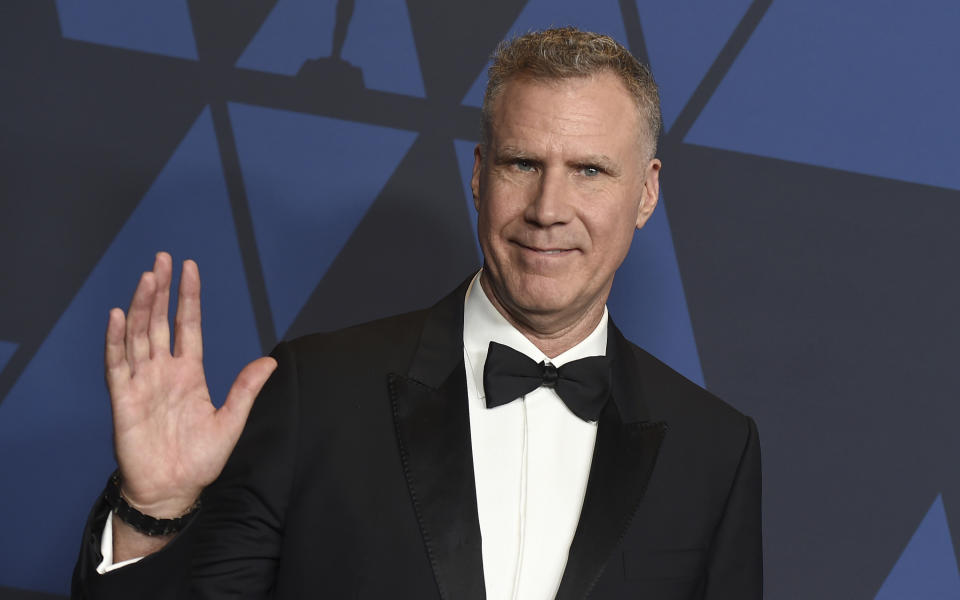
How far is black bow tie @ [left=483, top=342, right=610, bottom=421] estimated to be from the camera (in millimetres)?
2299

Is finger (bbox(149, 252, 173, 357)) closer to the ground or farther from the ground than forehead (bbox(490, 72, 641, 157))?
closer to the ground

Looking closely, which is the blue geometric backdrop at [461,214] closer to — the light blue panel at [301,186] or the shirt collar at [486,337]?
the light blue panel at [301,186]

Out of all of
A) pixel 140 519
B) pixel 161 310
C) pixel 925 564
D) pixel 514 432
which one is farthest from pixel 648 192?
pixel 925 564

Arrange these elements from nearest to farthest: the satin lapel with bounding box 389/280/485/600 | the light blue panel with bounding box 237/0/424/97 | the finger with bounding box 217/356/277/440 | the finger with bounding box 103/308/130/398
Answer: the finger with bounding box 103/308/130/398 < the finger with bounding box 217/356/277/440 < the satin lapel with bounding box 389/280/485/600 < the light blue panel with bounding box 237/0/424/97

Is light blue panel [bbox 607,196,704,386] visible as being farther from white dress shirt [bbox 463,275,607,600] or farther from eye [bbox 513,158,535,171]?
eye [bbox 513,158,535,171]

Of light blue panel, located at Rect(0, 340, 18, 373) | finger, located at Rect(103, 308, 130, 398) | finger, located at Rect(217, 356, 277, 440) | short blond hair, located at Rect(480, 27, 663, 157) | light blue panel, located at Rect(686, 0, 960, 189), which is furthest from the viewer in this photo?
light blue panel, located at Rect(686, 0, 960, 189)

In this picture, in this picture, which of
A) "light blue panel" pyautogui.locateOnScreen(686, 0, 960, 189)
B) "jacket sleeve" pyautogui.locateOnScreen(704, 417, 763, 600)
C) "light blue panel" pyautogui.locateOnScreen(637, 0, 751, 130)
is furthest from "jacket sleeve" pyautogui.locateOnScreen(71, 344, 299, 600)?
"light blue panel" pyautogui.locateOnScreen(686, 0, 960, 189)

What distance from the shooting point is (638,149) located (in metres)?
2.44

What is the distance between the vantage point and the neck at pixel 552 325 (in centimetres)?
243

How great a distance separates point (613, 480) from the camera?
2293 mm

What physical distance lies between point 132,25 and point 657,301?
5.66 feet

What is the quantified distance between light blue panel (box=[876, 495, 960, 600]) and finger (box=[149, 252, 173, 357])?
2338 mm

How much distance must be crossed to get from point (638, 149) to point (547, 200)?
11.8 inches

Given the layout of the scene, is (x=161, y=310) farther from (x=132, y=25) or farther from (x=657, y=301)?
(x=657, y=301)
